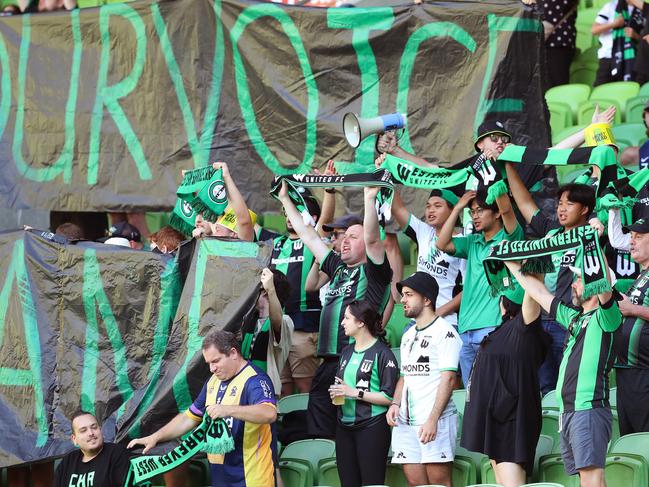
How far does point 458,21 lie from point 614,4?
333 cm

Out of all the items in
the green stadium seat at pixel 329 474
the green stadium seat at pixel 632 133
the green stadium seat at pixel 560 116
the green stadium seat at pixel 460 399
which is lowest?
the green stadium seat at pixel 329 474

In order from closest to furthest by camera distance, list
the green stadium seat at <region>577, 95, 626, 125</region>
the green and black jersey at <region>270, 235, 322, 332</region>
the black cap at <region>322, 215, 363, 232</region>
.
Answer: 1. the black cap at <region>322, 215, 363, 232</region>
2. the green and black jersey at <region>270, 235, 322, 332</region>
3. the green stadium seat at <region>577, 95, 626, 125</region>

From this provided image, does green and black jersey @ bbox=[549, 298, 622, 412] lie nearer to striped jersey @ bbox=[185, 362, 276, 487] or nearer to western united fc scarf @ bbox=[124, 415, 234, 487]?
striped jersey @ bbox=[185, 362, 276, 487]

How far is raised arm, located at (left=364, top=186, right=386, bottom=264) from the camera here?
24.7 ft

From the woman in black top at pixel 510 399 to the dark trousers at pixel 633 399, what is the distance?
521 mm

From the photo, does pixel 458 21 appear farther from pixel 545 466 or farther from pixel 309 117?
pixel 545 466

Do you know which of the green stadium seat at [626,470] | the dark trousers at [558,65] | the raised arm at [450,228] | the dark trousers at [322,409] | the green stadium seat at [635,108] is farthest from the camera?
the dark trousers at [558,65]

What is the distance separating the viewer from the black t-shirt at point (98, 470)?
703 centimetres

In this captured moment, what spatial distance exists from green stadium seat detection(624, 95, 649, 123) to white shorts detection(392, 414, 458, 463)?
463cm

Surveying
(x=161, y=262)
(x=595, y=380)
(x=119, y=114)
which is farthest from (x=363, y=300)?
(x=119, y=114)

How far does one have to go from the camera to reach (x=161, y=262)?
25.2 ft

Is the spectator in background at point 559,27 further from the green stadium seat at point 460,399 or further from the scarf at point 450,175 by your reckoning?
the green stadium seat at point 460,399

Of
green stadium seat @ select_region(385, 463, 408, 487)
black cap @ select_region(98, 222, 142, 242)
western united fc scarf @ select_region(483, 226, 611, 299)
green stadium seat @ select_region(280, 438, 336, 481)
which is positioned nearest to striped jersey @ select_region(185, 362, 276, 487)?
green stadium seat @ select_region(280, 438, 336, 481)

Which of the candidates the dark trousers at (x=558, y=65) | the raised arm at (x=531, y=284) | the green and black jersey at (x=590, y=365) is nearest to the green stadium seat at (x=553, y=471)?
the green and black jersey at (x=590, y=365)
